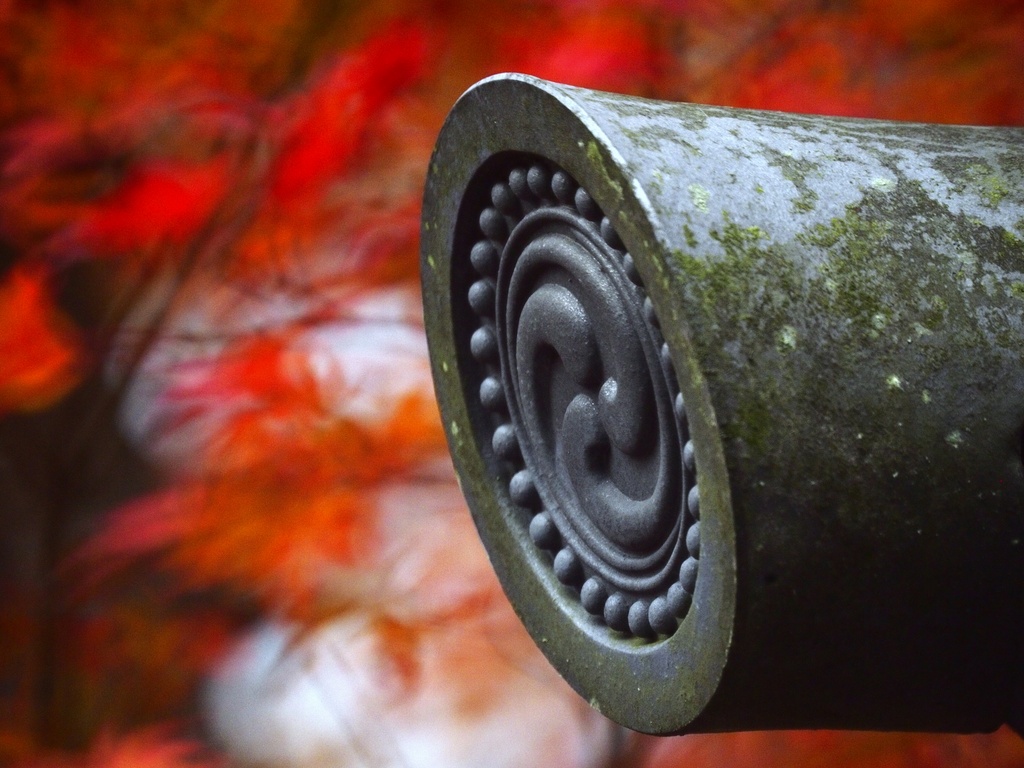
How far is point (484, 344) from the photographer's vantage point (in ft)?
3.62

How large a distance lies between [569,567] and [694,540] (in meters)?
0.23

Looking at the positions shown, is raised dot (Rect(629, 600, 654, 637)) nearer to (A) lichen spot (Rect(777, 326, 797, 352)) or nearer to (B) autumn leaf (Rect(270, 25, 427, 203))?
(A) lichen spot (Rect(777, 326, 797, 352))

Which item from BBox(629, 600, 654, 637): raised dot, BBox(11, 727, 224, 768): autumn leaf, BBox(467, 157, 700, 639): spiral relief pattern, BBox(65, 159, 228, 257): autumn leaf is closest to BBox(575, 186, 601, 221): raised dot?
BBox(467, 157, 700, 639): spiral relief pattern

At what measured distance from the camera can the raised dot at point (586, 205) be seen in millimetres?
870

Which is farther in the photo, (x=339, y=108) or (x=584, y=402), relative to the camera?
(x=339, y=108)

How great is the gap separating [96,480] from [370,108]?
1241mm

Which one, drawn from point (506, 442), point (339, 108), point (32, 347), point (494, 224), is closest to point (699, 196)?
point (494, 224)

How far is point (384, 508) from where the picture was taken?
8.02 feet

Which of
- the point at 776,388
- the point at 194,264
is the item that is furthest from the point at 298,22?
the point at 776,388

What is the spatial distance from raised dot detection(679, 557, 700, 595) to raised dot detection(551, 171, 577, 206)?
0.30m

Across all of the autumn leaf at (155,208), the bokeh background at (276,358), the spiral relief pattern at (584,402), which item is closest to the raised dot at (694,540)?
the spiral relief pattern at (584,402)

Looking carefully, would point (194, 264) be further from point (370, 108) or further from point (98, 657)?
point (98, 657)

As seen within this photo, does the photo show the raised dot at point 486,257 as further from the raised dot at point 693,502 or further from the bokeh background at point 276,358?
the bokeh background at point 276,358

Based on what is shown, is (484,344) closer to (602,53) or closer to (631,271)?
(631,271)
